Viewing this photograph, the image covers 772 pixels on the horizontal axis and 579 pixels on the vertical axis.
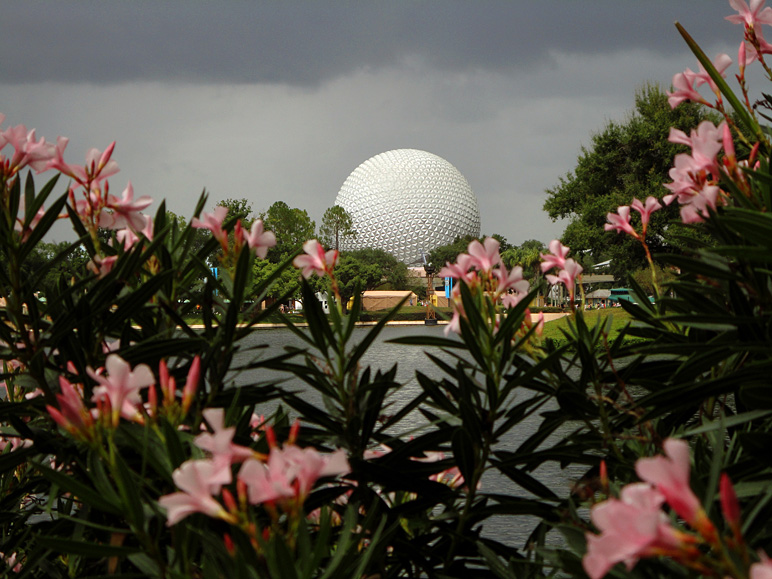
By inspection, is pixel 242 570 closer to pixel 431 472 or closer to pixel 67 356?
pixel 431 472

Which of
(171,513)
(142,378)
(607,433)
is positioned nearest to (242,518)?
(171,513)

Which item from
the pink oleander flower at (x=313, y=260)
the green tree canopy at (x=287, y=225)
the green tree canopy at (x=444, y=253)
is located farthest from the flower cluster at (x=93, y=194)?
the green tree canopy at (x=444, y=253)

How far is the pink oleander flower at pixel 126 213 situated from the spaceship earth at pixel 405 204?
2147 inches

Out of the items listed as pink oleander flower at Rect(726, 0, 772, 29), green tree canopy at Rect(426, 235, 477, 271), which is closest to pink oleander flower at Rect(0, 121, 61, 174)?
pink oleander flower at Rect(726, 0, 772, 29)

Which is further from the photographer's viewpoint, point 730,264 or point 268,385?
point 268,385

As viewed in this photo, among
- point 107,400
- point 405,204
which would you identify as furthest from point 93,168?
point 405,204

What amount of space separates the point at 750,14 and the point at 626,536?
1.23m

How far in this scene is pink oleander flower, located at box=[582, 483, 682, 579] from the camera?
47 centimetres

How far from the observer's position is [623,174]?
73.3ft

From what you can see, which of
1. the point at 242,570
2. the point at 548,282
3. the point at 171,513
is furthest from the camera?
the point at 548,282

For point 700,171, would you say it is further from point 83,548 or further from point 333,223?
point 333,223

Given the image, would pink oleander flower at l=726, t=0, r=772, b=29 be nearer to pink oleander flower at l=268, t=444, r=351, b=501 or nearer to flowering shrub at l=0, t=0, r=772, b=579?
flowering shrub at l=0, t=0, r=772, b=579

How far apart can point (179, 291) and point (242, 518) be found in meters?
0.83

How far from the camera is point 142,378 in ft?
2.60
